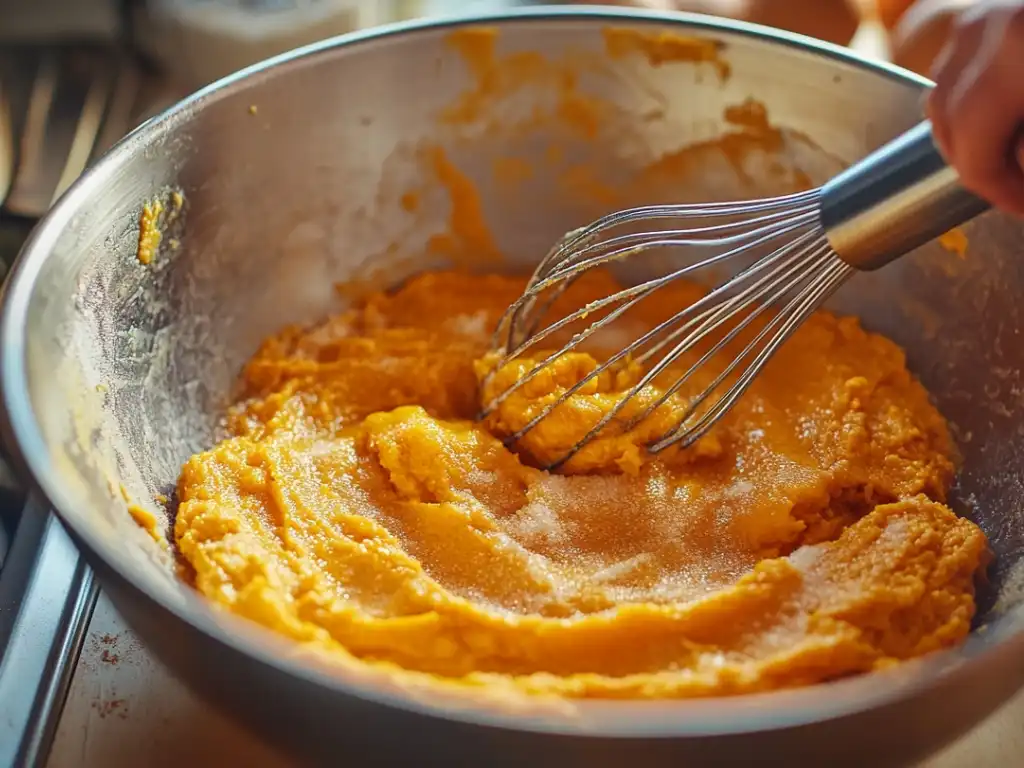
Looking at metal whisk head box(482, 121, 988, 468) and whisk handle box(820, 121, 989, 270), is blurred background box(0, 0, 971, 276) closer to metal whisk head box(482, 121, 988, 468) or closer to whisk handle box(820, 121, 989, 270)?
metal whisk head box(482, 121, 988, 468)

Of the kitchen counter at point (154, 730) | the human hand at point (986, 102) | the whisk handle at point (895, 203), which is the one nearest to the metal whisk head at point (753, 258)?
the whisk handle at point (895, 203)

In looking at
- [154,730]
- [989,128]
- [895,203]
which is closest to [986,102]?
[989,128]

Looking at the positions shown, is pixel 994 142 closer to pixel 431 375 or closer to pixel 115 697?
pixel 431 375

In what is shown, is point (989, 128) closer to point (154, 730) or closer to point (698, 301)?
point (698, 301)

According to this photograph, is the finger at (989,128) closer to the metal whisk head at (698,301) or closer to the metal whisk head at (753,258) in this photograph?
the metal whisk head at (753,258)

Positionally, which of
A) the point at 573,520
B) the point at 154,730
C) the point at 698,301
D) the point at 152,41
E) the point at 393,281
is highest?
the point at 152,41

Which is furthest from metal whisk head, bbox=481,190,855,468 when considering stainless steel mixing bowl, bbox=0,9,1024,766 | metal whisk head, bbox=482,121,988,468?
stainless steel mixing bowl, bbox=0,9,1024,766

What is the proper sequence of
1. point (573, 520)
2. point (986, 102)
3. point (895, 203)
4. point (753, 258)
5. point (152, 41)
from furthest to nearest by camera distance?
1. point (152, 41)
2. point (753, 258)
3. point (573, 520)
4. point (895, 203)
5. point (986, 102)

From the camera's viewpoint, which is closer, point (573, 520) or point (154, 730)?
point (154, 730)
